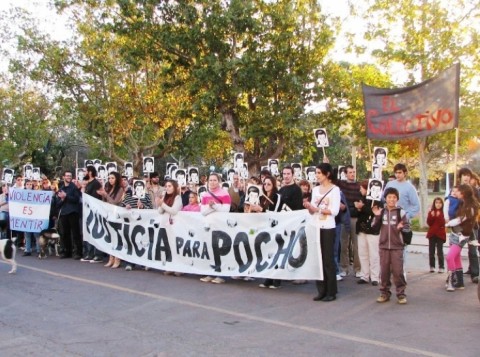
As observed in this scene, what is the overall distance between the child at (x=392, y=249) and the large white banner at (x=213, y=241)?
2.88 ft

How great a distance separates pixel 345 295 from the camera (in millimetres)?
7828

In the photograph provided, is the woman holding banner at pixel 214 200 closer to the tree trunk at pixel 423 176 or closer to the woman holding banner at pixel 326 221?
the woman holding banner at pixel 326 221

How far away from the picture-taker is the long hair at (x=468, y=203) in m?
8.14

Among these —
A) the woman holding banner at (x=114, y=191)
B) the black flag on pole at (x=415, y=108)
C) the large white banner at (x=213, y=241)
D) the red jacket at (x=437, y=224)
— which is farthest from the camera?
the woman holding banner at (x=114, y=191)

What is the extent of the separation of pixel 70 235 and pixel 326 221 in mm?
6788

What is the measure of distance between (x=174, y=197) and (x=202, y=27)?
8.94 meters

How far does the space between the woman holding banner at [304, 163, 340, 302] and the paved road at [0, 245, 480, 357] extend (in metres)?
0.26

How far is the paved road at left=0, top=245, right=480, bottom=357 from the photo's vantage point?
5328 millimetres

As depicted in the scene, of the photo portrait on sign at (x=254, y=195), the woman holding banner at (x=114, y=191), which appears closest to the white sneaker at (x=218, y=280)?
the photo portrait on sign at (x=254, y=195)

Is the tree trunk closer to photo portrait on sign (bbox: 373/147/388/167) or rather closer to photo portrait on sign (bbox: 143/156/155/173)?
photo portrait on sign (bbox: 373/147/388/167)

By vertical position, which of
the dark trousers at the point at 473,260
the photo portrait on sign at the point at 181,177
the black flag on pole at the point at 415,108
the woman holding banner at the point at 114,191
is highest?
the black flag on pole at the point at 415,108

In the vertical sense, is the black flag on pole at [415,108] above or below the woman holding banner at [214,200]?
above

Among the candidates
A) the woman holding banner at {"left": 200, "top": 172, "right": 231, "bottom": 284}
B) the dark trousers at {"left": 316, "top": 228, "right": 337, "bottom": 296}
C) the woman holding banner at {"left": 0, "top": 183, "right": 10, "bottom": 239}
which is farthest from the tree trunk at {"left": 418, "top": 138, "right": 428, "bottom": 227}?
the woman holding banner at {"left": 0, "top": 183, "right": 10, "bottom": 239}

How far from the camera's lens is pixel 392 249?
7305 mm
